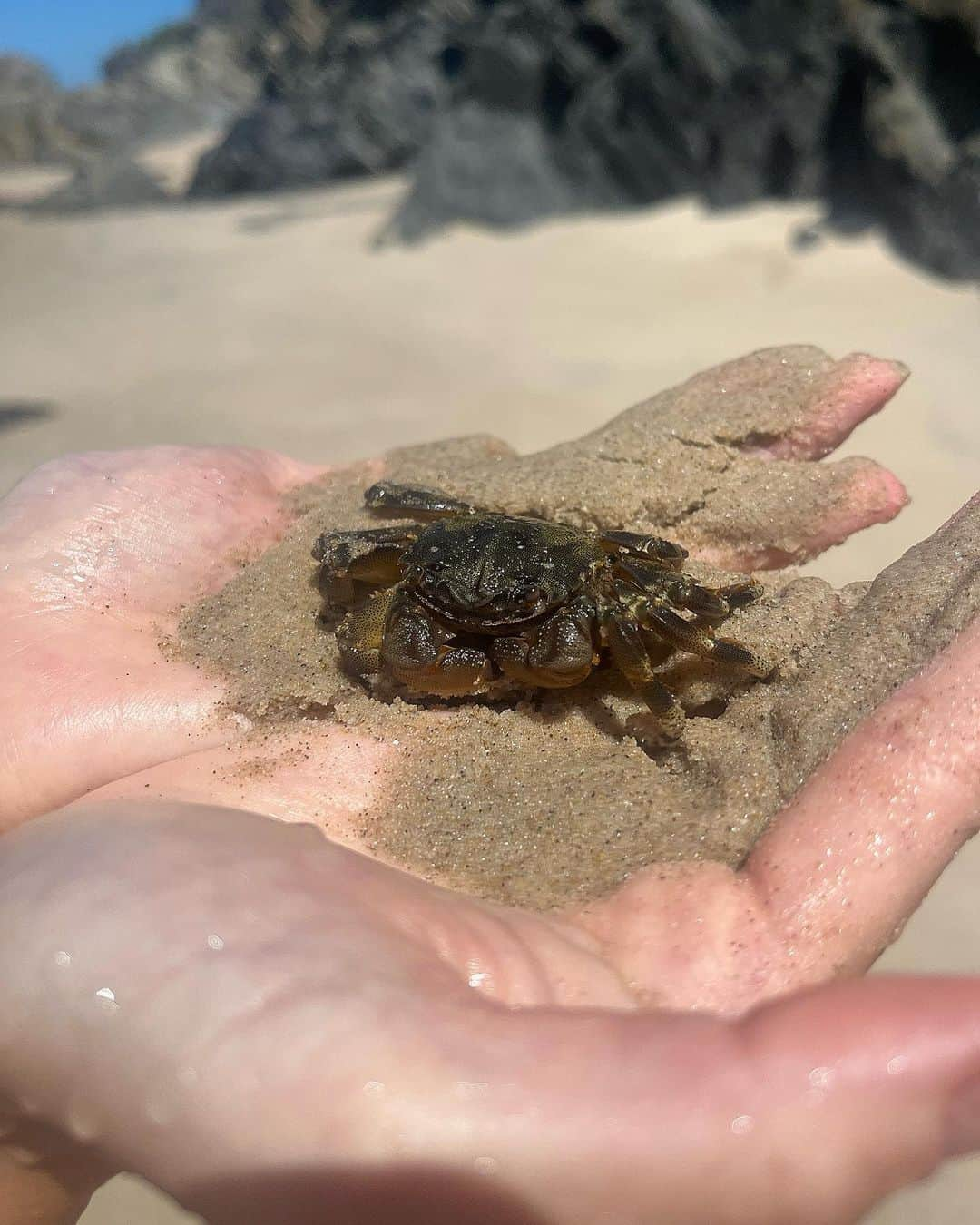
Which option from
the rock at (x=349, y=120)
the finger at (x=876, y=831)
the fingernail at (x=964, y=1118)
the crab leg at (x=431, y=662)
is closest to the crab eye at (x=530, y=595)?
the crab leg at (x=431, y=662)

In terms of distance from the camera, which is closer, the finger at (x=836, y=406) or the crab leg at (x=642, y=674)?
the crab leg at (x=642, y=674)

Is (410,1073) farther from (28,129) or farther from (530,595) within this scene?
(28,129)

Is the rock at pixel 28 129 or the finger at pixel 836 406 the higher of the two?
the finger at pixel 836 406

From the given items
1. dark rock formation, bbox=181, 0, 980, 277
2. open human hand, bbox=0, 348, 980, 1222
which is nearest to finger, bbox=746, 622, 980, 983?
open human hand, bbox=0, 348, 980, 1222

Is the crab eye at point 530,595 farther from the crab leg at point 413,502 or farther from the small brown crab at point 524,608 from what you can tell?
the crab leg at point 413,502

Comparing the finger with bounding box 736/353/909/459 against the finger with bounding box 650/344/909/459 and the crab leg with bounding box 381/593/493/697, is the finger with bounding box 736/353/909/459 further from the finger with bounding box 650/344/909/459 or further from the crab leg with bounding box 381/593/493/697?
the crab leg with bounding box 381/593/493/697

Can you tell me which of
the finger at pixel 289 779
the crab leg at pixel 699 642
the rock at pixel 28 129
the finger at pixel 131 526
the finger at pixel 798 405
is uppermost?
the finger at pixel 798 405

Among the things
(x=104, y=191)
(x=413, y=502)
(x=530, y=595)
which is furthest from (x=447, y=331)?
(x=104, y=191)
